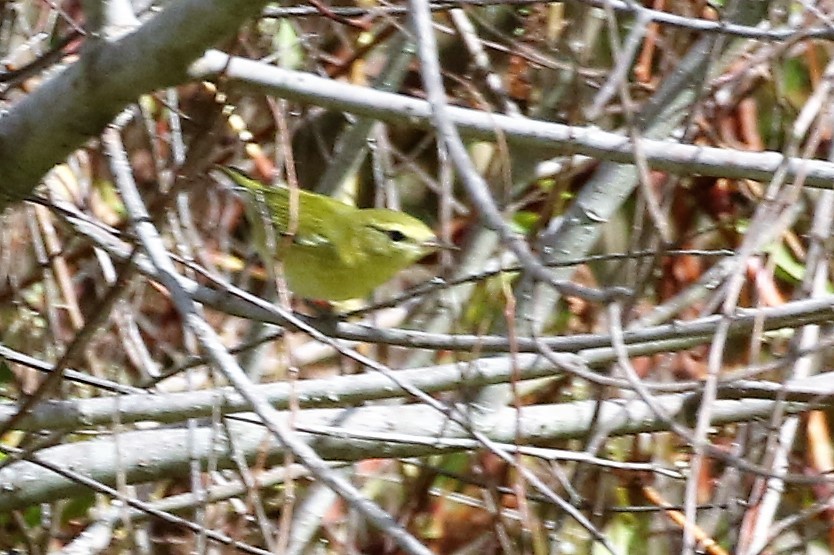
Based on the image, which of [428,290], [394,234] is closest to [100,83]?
[428,290]

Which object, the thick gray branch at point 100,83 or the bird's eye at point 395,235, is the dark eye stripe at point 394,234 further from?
the thick gray branch at point 100,83

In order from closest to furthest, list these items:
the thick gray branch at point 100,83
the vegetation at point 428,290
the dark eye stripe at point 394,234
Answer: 1. the thick gray branch at point 100,83
2. the vegetation at point 428,290
3. the dark eye stripe at point 394,234

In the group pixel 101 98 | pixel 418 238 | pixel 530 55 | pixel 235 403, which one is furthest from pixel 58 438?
pixel 530 55

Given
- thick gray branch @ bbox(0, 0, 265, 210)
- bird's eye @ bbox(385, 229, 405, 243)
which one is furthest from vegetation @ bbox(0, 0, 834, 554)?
bird's eye @ bbox(385, 229, 405, 243)

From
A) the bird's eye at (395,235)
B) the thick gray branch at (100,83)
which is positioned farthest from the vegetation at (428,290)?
the bird's eye at (395,235)

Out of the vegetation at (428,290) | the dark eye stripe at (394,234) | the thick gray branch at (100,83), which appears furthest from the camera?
the dark eye stripe at (394,234)

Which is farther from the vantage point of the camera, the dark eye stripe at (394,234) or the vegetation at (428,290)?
the dark eye stripe at (394,234)

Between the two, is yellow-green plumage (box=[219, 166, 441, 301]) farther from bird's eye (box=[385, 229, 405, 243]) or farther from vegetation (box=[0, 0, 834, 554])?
vegetation (box=[0, 0, 834, 554])

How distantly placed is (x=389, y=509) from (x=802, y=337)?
206 cm

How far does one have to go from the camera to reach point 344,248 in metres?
3.29

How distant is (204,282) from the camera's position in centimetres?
391

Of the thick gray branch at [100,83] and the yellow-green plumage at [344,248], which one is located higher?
the thick gray branch at [100,83]

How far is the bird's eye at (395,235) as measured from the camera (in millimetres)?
3227

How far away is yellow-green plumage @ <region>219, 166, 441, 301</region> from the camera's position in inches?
128
